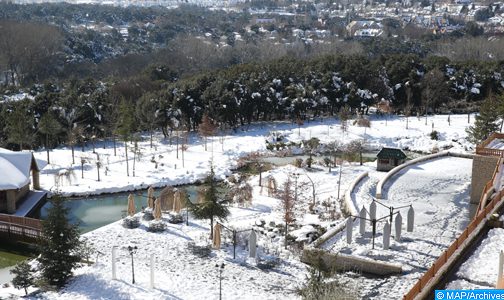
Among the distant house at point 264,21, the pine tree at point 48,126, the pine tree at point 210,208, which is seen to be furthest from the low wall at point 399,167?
the distant house at point 264,21

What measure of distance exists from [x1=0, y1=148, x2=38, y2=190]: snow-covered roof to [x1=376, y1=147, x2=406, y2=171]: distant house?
48.3 feet

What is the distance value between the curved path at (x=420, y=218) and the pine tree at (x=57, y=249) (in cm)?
738

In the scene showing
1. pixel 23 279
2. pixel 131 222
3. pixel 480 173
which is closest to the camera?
pixel 23 279

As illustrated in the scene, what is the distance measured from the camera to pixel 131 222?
20250 mm

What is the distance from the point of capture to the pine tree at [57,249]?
1594 cm

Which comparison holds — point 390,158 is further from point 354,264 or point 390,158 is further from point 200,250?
point 200,250

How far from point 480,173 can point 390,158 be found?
5391 mm

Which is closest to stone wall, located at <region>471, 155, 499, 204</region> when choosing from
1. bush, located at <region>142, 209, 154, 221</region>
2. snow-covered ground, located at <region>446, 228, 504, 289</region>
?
snow-covered ground, located at <region>446, 228, 504, 289</region>

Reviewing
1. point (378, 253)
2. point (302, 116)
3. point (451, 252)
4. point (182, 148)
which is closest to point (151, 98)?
point (182, 148)

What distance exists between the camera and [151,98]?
116 feet

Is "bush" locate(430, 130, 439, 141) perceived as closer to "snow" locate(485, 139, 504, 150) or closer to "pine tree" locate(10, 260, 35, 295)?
"snow" locate(485, 139, 504, 150)

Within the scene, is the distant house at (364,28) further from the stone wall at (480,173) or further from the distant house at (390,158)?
the stone wall at (480,173)

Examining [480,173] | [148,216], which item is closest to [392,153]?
[480,173]

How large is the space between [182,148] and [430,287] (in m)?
20.1
